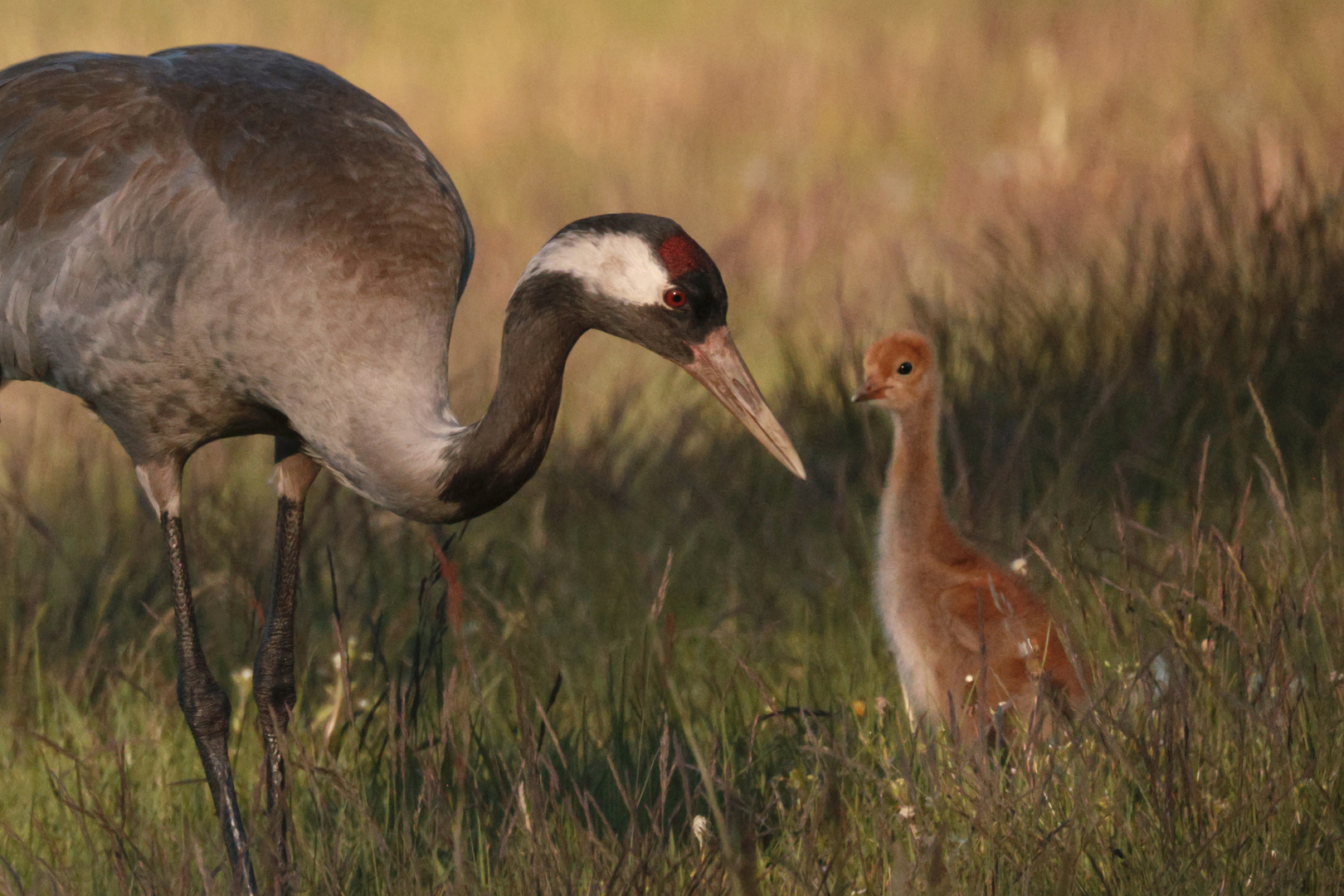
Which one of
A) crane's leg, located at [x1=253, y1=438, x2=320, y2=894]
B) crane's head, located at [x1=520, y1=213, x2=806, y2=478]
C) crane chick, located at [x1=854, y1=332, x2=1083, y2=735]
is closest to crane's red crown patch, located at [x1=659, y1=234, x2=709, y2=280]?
crane's head, located at [x1=520, y1=213, x2=806, y2=478]

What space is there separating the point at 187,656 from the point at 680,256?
61.1 inches

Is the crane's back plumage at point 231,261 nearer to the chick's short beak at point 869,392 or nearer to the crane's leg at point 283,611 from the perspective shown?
the crane's leg at point 283,611

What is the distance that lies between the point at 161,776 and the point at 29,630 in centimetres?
66

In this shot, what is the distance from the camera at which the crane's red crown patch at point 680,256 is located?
11.0ft

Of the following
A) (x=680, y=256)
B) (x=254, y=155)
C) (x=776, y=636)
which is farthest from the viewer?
(x=776, y=636)

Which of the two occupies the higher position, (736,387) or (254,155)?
(254,155)

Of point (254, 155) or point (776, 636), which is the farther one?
point (776, 636)

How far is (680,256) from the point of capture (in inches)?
132

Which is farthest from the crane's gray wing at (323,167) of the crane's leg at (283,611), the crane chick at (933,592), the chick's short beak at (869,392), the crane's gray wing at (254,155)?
the crane chick at (933,592)

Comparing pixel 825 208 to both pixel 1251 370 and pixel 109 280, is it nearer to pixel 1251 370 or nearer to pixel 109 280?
pixel 1251 370

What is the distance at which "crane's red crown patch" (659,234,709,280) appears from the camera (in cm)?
334

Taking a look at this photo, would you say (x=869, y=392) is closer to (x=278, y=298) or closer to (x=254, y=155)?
(x=278, y=298)

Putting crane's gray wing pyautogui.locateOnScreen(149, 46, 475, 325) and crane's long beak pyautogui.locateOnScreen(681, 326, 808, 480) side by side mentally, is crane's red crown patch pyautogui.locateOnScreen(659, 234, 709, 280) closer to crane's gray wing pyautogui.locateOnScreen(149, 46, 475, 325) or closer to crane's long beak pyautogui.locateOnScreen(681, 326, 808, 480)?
crane's long beak pyautogui.locateOnScreen(681, 326, 808, 480)

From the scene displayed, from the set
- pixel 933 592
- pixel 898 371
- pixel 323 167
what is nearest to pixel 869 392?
pixel 898 371
